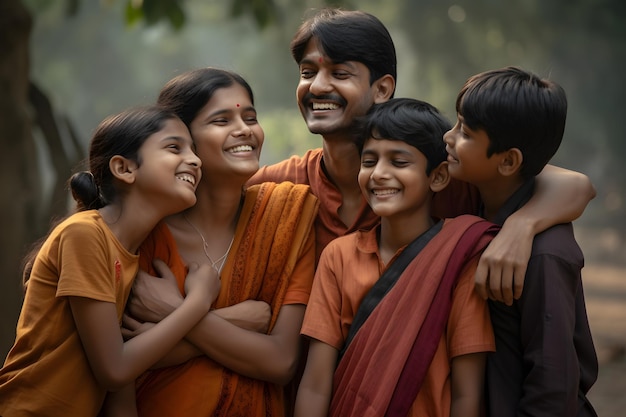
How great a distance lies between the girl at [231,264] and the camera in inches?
101

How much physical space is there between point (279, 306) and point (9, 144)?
3.13 meters

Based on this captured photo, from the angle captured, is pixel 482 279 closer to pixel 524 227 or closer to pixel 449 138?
pixel 524 227

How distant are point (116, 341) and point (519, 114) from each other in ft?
4.48

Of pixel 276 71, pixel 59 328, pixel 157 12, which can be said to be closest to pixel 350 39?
pixel 59 328

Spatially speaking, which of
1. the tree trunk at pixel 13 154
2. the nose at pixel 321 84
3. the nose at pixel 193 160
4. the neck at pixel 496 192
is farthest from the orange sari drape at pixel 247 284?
the tree trunk at pixel 13 154

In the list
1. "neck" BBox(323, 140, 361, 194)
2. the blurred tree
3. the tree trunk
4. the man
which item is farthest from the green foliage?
"neck" BBox(323, 140, 361, 194)

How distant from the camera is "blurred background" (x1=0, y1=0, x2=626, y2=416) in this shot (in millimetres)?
5215

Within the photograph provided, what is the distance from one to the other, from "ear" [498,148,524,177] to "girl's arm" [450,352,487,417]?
567mm

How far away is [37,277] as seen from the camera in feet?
8.02

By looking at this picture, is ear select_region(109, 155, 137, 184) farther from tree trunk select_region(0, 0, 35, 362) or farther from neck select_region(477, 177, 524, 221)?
tree trunk select_region(0, 0, 35, 362)

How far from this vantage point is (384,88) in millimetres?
3068

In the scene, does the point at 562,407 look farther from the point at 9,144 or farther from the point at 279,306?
the point at 9,144

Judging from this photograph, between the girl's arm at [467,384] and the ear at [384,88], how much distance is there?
1.08 metres

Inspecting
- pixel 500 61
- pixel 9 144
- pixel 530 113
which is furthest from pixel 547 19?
pixel 530 113
